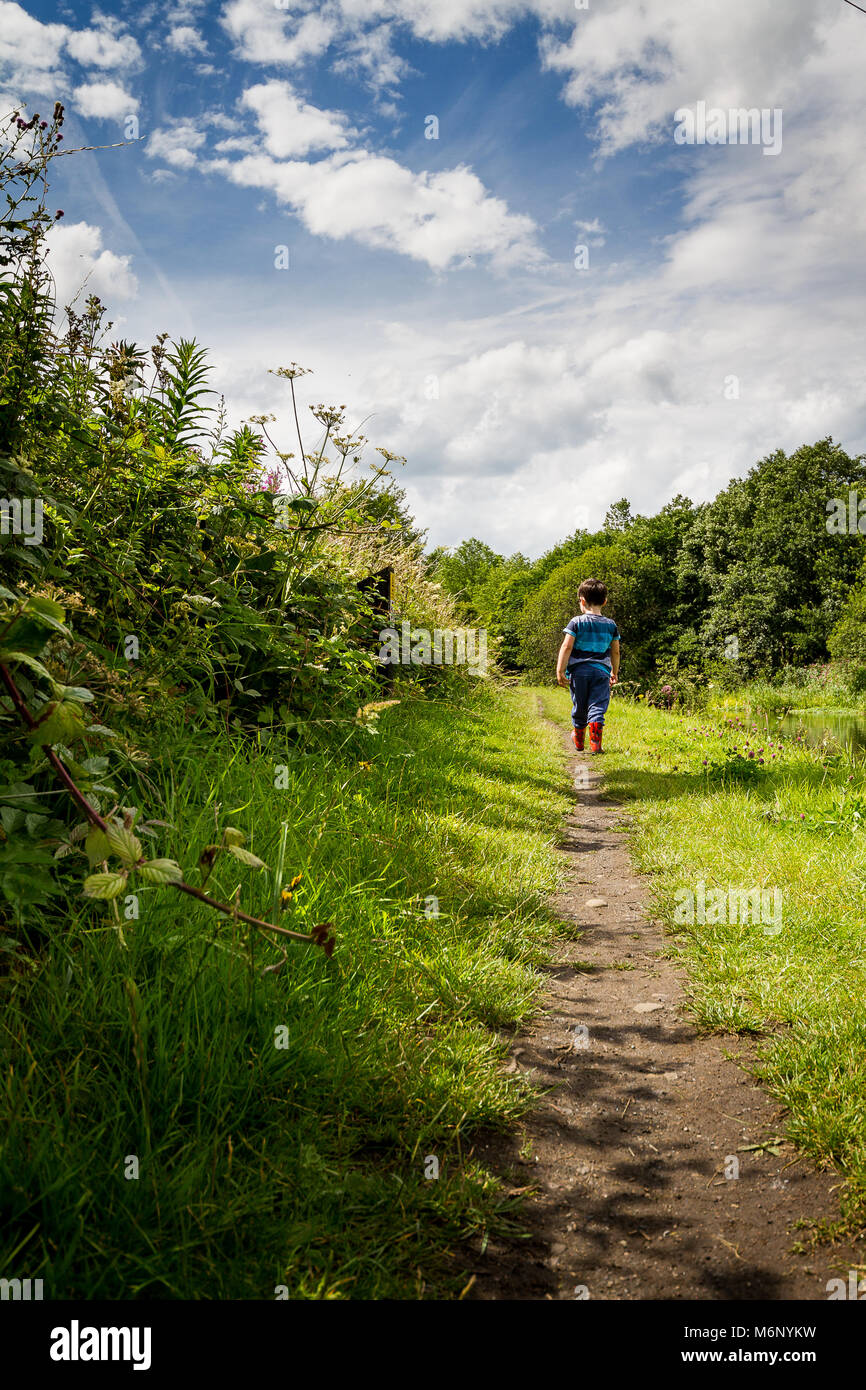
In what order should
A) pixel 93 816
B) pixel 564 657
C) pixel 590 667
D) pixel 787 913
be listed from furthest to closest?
pixel 564 657
pixel 590 667
pixel 787 913
pixel 93 816

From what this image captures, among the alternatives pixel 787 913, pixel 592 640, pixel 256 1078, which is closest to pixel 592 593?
pixel 592 640

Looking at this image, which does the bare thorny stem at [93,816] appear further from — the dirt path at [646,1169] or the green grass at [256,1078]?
the dirt path at [646,1169]

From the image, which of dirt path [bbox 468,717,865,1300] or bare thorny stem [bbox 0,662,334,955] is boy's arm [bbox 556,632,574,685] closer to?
dirt path [bbox 468,717,865,1300]

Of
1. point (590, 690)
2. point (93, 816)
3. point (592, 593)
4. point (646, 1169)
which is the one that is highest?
point (592, 593)

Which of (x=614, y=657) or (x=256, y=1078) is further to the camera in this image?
(x=614, y=657)

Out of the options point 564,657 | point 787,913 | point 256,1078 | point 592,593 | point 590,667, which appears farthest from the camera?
point 592,593

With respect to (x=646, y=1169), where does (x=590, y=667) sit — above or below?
above

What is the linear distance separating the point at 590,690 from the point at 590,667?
0.87ft

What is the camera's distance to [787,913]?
3453 mm

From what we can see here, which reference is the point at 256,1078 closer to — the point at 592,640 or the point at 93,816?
the point at 93,816

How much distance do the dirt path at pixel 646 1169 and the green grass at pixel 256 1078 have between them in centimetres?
13

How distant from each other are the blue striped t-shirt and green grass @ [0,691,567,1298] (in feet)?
17.6
